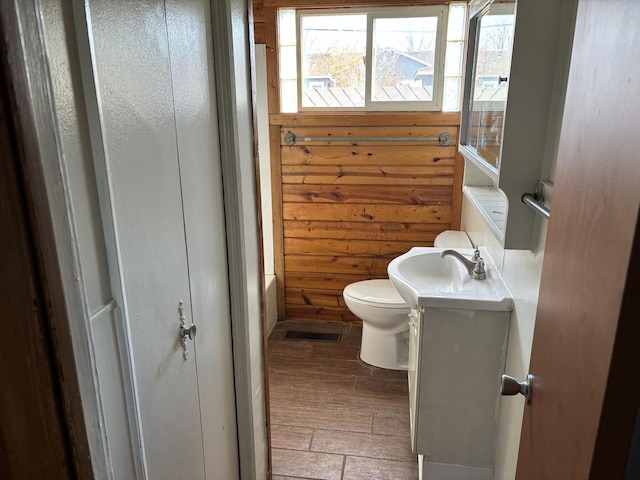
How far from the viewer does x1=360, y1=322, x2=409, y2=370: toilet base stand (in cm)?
280

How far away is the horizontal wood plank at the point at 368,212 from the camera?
3162 mm

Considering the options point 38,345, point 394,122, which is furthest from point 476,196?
point 38,345

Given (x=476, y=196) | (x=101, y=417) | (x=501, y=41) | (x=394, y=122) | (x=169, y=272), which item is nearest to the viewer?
(x=101, y=417)

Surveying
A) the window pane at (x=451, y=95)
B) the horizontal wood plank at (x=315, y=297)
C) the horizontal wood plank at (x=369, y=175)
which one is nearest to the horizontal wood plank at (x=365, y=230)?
the horizontal wood plank at (x=369, y=175)

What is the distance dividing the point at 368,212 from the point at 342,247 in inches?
12.2

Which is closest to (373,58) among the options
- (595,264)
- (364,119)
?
(364,119)

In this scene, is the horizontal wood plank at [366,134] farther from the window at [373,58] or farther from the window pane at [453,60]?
the window pane at [453,60]

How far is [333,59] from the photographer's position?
3080 mm

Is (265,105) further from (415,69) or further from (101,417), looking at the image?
(101,417)

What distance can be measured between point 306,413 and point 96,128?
202 cm

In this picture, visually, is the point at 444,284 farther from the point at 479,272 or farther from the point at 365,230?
the point at 365,230

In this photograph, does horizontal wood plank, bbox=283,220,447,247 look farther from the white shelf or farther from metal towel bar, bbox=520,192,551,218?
metal towel bar, bbox=520,192,551,218

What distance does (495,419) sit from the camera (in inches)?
72.5

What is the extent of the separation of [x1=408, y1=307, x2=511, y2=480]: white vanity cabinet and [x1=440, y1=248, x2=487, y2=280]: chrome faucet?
0.27m
